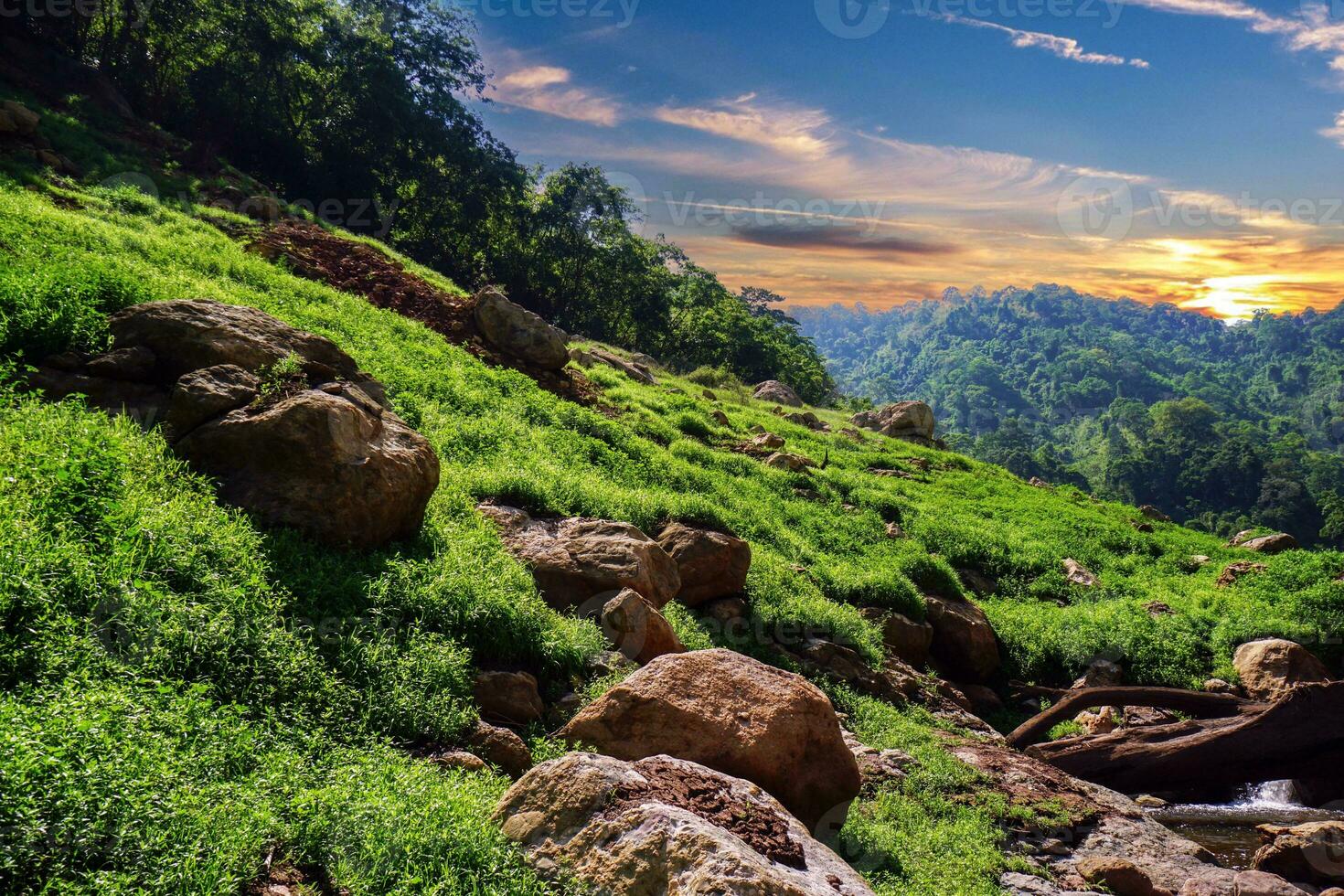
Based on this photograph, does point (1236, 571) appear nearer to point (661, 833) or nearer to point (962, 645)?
point (962, 645)

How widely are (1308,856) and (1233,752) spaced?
2927 mm

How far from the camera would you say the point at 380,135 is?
36438 mm

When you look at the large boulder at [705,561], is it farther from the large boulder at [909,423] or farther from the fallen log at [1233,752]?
the large boulder at [909,423]

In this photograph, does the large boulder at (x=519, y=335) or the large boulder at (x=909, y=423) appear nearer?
the large boulder at (x=519, y=335)

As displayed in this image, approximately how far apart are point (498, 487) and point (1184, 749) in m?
10.8

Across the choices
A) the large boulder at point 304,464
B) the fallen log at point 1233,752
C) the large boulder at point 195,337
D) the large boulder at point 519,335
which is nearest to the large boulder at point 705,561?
the large boulder at point 304,464

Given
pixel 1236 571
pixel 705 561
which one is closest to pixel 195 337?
pixel 705 561

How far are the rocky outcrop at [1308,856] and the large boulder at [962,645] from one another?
5.51 meters

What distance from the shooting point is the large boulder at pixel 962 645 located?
46.2ft

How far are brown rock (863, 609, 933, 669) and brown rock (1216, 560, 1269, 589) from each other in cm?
1066

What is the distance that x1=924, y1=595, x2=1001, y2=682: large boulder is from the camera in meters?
14.1

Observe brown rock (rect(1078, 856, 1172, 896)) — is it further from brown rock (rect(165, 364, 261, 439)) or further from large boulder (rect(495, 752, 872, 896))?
brown rock (rect(165, 364, 261, 439))

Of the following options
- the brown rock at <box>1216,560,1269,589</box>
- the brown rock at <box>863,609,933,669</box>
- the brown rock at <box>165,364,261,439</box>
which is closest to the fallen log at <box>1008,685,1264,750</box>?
the brown rock at <box>863,609,933,669</box>

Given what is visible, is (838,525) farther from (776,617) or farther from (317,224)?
(317,224)
